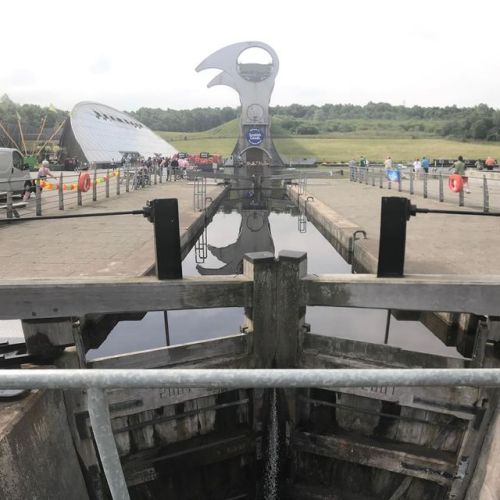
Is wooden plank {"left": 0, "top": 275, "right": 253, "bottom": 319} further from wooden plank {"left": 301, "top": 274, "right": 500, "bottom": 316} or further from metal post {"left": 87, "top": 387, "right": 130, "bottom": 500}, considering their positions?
metal post {"left": 87, "top": 387, "right": 130, "bottom": 500}

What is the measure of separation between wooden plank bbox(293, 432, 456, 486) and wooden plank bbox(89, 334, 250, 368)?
1445 millimetres

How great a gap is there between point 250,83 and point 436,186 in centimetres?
1966

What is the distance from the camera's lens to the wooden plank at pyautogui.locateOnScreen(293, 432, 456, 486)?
17.2ft

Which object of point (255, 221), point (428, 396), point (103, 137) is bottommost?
point (428, 396)

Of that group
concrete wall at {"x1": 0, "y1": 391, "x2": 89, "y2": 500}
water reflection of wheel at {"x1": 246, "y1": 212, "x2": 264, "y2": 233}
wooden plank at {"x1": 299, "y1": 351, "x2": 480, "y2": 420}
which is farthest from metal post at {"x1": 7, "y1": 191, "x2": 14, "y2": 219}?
wooden plank at {"x1": 299, "y1": 351, "x2": 480, "y2": 420}

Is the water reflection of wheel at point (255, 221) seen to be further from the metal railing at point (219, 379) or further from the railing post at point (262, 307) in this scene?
the metal railing at point (219, 379)

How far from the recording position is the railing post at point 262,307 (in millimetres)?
5523

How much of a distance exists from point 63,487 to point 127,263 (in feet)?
14.7

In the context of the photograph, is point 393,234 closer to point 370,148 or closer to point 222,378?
point 222,378

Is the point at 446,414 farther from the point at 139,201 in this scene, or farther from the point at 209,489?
the point at 139,201

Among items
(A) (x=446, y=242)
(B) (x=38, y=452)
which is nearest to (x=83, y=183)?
(A) (x=446, y=242)

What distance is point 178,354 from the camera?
18.2 feet

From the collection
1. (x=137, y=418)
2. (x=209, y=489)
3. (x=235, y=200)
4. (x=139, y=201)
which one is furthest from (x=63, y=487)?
(x=235, y=200)

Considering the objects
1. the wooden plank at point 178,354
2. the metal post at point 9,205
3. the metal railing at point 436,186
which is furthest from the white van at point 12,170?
the metal railing at point 436,186
